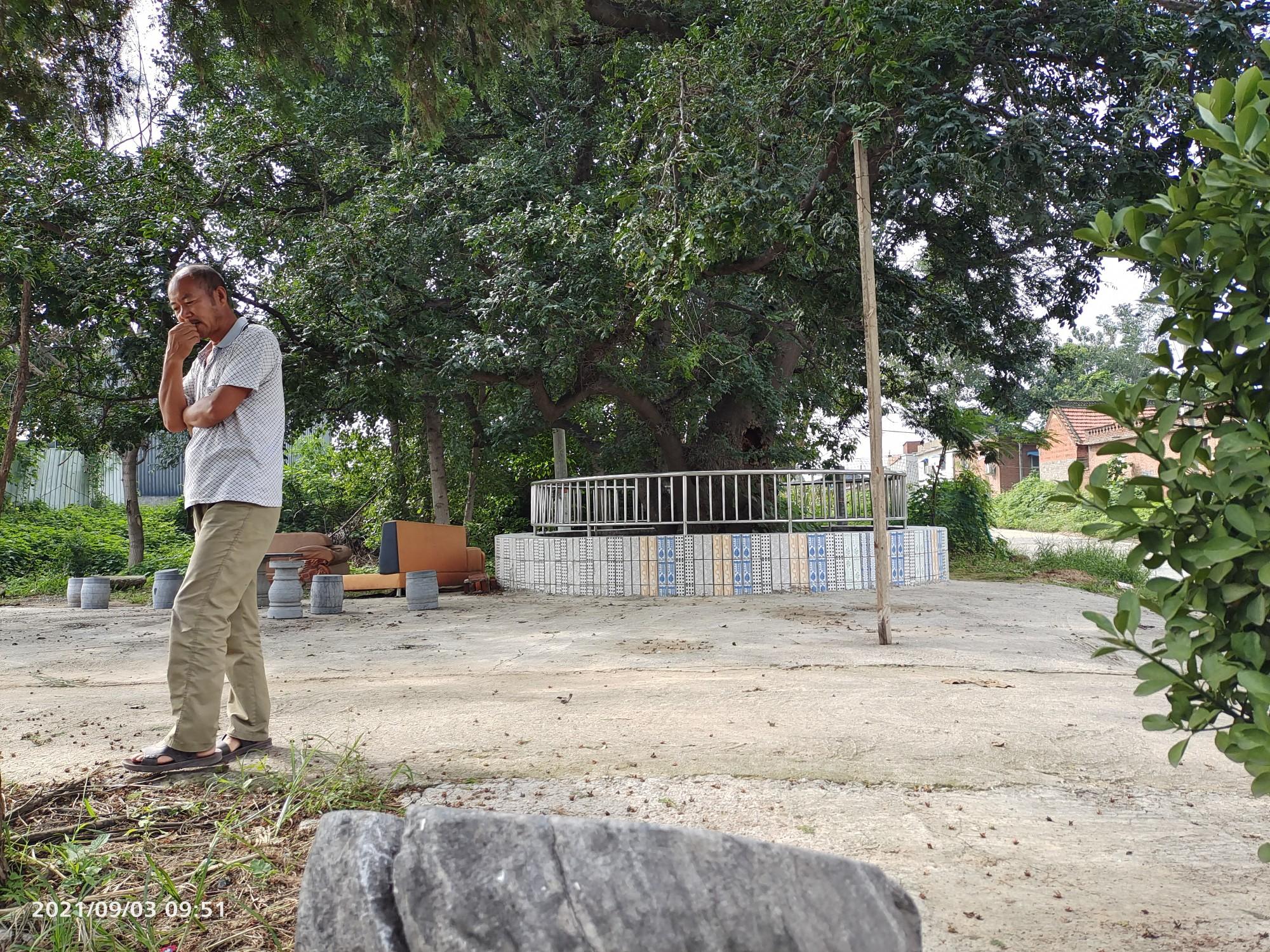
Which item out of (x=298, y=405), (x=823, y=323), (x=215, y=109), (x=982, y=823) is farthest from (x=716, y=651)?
(x=215, y=109)

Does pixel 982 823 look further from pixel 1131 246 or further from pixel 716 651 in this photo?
pixel 716 651

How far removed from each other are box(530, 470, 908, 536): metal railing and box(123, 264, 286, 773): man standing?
753cm

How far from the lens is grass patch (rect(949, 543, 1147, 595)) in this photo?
12.0 meters

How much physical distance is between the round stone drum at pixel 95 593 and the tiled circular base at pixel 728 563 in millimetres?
5542

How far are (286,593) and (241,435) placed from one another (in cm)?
662

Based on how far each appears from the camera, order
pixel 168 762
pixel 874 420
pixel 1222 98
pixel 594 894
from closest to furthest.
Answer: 1. pixel 594 894
2. pixel 1222 98
3. pixel 168 762
4. pixel 874 420

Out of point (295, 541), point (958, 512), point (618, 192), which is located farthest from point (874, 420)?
point (958, 512)

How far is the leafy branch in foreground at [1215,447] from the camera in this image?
146 centimetres

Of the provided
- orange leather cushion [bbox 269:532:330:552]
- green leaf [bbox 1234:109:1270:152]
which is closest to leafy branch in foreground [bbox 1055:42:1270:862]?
green leaf [bbox 1234:109:1270:152]

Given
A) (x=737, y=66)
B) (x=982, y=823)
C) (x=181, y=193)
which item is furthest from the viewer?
(x=181, y=193)

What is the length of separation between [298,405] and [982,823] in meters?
11.3

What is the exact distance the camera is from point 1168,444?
67.3 inches

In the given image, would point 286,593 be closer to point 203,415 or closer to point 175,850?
point 203,415

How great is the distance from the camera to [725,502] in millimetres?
10953
